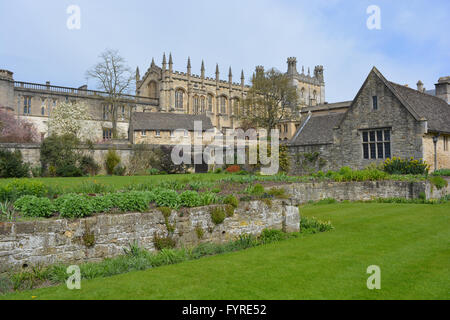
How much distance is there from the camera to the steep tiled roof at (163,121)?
43688mm

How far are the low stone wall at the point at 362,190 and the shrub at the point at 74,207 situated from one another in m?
10.1

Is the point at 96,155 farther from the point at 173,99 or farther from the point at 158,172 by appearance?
the point at 173,99

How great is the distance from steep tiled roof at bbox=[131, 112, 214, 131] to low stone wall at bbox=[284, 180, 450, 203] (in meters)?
30.0

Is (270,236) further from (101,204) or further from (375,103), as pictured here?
(375,103)

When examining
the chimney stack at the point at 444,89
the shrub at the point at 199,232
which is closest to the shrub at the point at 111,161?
the shrub at the point at 199,232

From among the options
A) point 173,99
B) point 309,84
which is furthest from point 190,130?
point 309,84

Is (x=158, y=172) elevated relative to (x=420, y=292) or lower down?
elevated

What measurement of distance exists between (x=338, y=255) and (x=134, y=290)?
4287mm

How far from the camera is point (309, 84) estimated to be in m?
95.2

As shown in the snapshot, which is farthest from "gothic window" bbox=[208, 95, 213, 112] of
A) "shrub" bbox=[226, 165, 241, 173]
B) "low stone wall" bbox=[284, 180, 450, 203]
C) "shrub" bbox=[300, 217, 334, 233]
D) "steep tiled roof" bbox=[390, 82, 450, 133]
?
"shrub" bbox=[300, 217, 334, 233]

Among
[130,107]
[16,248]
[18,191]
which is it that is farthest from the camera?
[130,107]

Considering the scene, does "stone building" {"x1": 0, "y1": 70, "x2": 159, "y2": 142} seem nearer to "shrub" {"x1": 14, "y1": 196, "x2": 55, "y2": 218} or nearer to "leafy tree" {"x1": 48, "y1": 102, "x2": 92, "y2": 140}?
"leafy tree" {"x1": 48, "y1": 102, "x2": 92, "y2": 140}

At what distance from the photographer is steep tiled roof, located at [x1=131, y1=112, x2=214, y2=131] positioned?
43688mm

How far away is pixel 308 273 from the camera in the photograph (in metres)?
6.36
